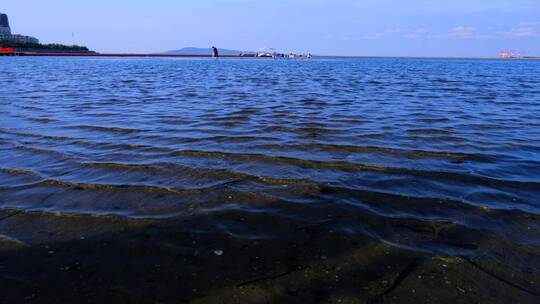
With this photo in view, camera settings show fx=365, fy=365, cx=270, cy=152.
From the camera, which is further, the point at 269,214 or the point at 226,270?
the point at 269,214

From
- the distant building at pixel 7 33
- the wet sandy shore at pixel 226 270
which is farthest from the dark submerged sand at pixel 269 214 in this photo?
the distant building at pixel 7 33

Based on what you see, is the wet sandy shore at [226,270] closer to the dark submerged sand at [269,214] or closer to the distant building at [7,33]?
the dark submerged sand at [269,214]

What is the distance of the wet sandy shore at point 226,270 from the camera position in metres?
3.14

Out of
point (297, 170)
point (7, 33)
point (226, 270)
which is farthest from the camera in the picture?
point (7, 33)

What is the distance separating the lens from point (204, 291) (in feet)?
10.5

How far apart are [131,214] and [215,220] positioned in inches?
44.1

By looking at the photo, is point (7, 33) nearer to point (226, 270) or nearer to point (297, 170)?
point (297, 170)

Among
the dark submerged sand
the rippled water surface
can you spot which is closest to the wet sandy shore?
the dark submerged sand

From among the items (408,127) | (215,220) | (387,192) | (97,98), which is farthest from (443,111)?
(97,98)

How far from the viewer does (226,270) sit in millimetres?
3521

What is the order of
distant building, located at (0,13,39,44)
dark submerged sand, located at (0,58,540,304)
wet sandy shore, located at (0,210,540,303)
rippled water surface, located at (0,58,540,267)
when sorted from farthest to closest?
distant building, located at (0,13,39,44) → rippled water surface, located at (0,58,540,267) → dark submerged sand, located at (0,58,540,304) → wet sandy shore, located at (0,210,540,303)

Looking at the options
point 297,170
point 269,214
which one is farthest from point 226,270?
point 297,170

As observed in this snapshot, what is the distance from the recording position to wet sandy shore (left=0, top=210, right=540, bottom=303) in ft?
10.3

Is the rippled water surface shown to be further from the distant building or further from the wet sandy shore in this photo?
the distant building
